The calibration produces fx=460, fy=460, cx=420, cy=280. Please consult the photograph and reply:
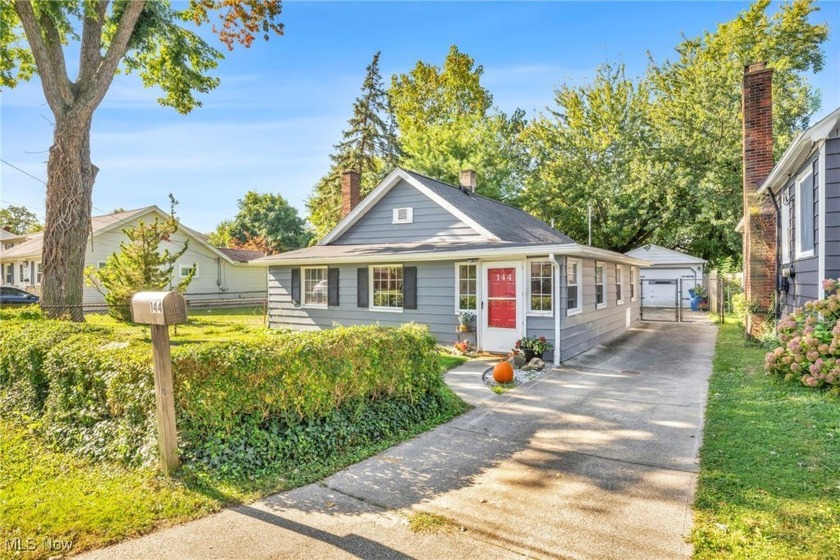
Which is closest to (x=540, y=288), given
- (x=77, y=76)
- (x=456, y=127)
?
(x=77, y=76)

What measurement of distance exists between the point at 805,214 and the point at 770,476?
6282 mm

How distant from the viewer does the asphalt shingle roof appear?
39.2 ft

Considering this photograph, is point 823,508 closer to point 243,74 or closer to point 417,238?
point 417,238

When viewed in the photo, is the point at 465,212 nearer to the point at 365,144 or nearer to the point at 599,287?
the point at 599,287

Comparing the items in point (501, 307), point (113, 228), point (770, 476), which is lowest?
point (770, 476)

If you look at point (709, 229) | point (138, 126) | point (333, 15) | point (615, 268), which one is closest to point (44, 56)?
point (138, 126)

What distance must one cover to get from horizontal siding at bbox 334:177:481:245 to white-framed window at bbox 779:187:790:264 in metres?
6.43

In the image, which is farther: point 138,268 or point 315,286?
point 138,268

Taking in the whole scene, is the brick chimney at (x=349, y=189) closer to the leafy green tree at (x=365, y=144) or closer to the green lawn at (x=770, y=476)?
the green lawn at (x=770, y=476)

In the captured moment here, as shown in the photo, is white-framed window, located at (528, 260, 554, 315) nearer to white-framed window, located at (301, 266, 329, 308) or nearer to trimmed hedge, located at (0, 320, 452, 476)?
trimmed hedge, located at (0, 320, 452, 476)

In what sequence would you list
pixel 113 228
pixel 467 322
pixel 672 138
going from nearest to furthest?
pixel 467 322 → pixel 113 228 → pixel 672 138

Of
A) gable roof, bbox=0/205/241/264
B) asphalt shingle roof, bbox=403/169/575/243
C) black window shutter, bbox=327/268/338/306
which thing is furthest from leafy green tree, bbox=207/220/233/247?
asphalt shingle roof, bbox=403/169/575/243

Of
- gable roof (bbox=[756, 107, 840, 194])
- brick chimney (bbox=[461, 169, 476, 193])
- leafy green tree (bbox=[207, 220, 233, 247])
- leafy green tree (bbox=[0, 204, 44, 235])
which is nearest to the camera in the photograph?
gable roof (bbox=[756, 107, 840, 194])

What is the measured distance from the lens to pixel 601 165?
24.6m
